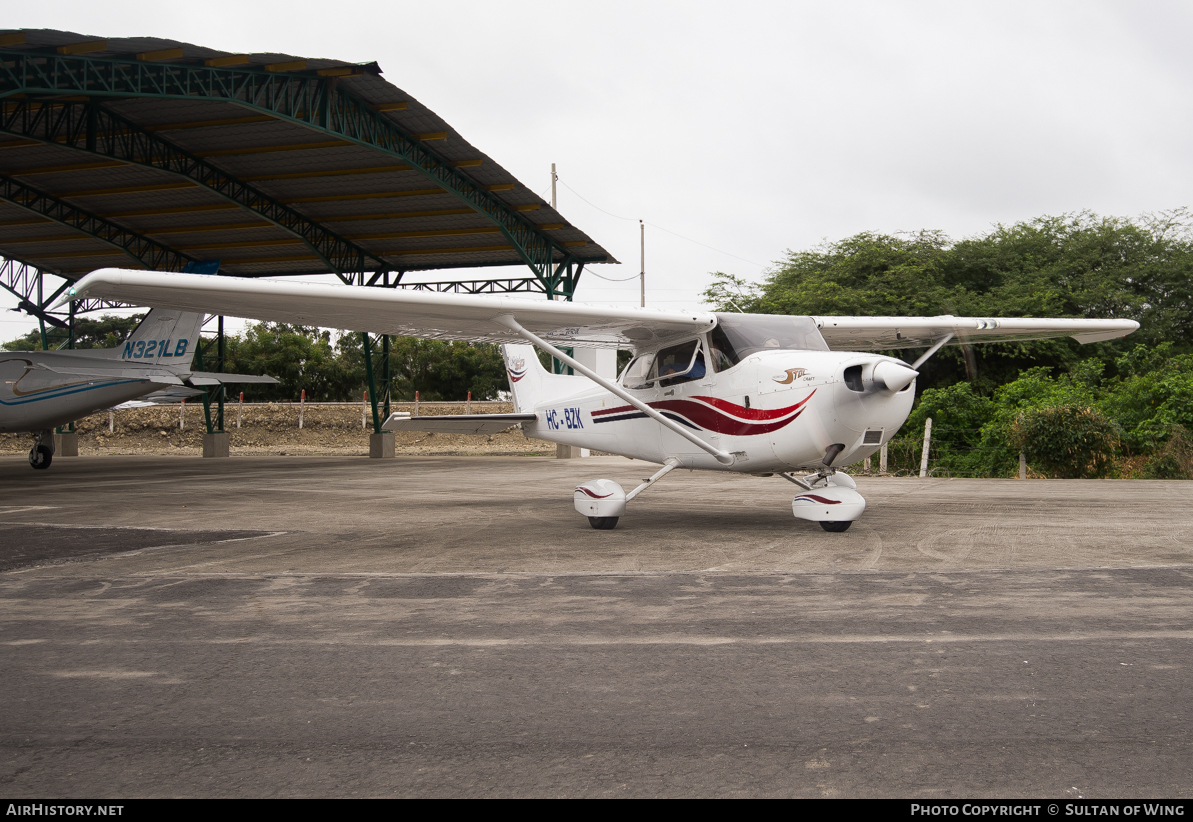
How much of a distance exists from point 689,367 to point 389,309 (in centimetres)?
336

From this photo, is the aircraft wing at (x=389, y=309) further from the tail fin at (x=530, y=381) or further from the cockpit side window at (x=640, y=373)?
the tail fin at (x=530, y=381)

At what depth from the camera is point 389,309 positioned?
8.83m

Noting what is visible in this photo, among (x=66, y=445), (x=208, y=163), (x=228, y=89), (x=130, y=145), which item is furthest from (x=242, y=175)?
(x=66, y=445)

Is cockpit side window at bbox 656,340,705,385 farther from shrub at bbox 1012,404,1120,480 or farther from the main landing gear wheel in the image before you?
the main landing gear wheel

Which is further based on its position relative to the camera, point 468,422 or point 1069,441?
point 1069,441

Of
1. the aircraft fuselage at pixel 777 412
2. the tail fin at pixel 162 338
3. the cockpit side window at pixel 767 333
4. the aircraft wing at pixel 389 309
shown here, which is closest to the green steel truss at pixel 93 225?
the tail fin at pixel 162 338

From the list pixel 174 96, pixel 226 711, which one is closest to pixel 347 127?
pixel 174 96

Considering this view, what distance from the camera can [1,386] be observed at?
2142 centimetres

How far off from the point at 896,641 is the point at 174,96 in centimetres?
1749

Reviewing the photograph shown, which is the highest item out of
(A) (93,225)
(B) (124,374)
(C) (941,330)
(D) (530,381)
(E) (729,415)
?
(A) (93,225)

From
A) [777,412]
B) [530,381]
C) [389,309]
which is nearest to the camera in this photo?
[777,412]

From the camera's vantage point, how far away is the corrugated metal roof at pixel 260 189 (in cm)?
1875

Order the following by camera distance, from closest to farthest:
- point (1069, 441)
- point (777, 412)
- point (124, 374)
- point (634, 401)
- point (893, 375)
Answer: point (893, 375), point (777, 412), point (634, 401), point (1069, 441), point (124, 374)

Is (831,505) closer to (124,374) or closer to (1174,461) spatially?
(1174,461)
